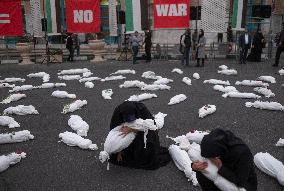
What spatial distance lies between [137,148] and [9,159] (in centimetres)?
199

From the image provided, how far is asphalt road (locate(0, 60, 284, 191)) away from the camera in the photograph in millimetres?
4434

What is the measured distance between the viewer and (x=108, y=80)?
11.1 m

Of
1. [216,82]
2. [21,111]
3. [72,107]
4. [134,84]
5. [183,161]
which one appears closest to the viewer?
[183,161]

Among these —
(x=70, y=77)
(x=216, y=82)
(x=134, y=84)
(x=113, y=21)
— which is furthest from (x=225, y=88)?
(x=113, y=21)

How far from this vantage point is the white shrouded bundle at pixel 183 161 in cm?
440

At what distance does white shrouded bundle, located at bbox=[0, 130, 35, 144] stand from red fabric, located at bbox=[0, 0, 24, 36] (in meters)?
10.0

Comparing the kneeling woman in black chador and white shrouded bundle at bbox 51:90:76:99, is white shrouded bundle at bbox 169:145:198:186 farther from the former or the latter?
white shrouded bundle at bbox 51:90:76:99

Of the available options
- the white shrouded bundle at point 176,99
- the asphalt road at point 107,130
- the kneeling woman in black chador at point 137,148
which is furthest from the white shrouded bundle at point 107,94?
the kneeling woman in black chador at point 137,148

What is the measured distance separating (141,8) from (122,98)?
23.5 ft

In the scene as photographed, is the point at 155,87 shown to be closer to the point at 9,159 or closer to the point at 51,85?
the point at 51,85

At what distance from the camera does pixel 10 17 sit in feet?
47.3

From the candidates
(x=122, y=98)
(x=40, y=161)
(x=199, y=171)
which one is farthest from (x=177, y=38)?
(x=199, y=171)

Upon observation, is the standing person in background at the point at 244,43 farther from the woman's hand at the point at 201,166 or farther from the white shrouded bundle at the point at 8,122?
the woman's hand at the point at 201,166

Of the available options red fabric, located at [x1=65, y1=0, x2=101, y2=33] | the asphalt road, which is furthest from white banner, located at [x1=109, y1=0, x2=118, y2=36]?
the asphalt road
